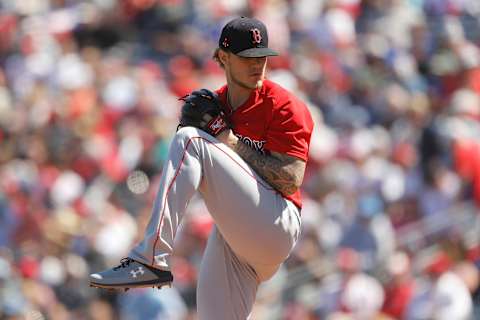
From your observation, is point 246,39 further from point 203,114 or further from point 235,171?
point 235,171

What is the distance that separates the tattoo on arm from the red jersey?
30 millimetres

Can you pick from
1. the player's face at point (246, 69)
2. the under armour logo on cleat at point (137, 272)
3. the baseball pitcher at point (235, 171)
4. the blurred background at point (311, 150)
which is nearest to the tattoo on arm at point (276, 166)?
the baseball pitcher at point (235, 171)

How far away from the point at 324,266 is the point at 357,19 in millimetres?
3282

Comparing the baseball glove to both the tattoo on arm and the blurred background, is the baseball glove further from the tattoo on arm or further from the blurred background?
the blurred background

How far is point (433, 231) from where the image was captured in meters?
9.06

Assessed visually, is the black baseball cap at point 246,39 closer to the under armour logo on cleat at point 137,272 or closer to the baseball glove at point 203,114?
the baseball glove at point 203,114

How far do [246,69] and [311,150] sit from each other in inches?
172

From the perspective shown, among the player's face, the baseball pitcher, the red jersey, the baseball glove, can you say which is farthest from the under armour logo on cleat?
the player's face

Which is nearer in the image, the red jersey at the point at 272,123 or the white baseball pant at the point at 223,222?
the white baseball pant at the point at 223,222

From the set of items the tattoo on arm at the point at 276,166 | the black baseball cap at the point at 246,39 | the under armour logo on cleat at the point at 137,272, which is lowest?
the under armour logo on cleat at the point at 137,272

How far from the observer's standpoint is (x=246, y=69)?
213 inches

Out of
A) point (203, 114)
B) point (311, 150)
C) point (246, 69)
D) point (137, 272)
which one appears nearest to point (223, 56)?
point (246, 69)

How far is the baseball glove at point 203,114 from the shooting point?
530cm

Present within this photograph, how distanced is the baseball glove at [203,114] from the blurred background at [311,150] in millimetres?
3424
